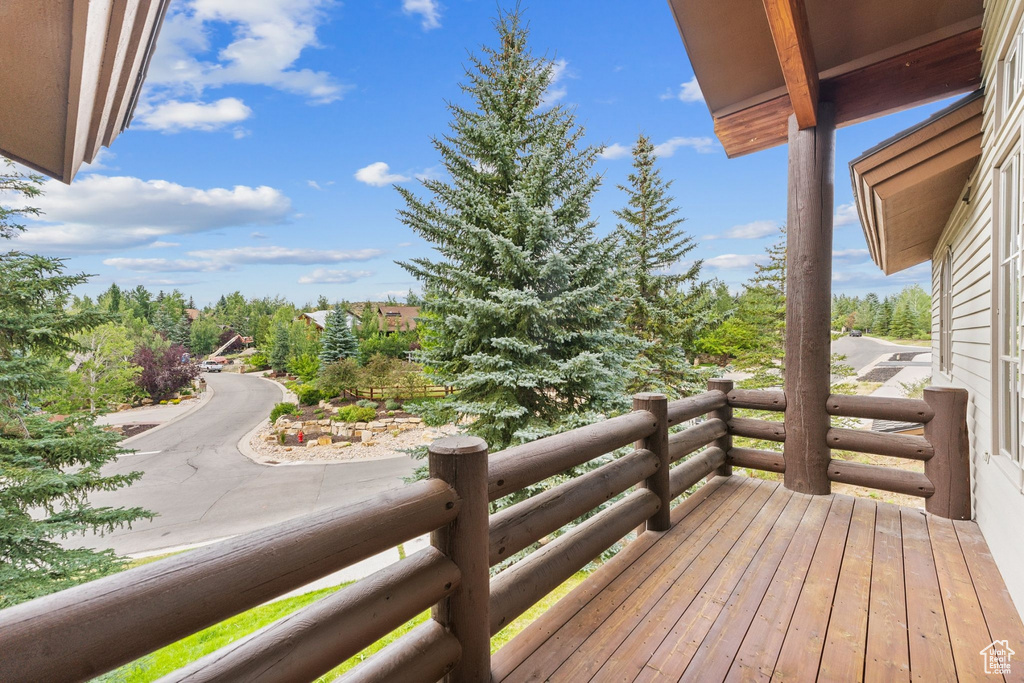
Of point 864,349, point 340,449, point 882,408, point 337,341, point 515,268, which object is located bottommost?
A: point 340,449

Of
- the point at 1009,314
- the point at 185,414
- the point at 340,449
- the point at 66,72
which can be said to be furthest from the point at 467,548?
the point at 185,414

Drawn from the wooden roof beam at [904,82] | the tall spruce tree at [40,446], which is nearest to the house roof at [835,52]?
the wooden roof beam at [904,82]

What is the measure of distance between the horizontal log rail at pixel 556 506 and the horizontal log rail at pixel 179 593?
0.50m

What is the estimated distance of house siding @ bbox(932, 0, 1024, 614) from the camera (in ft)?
6.38

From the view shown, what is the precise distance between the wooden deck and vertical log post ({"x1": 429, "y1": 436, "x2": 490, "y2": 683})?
171 mm

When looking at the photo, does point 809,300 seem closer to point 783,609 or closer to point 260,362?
point 783,609

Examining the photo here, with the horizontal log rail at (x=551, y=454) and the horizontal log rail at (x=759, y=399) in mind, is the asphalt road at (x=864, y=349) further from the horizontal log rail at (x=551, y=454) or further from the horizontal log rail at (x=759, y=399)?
the horizontal log rail at (x=551, y=454)

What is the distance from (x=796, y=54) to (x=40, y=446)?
8.12 metres

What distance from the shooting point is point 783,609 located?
1.88 meters

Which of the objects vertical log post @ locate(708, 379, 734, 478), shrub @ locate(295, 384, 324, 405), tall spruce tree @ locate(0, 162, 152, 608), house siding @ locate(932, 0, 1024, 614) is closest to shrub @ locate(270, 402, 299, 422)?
shrub @ locate(295, 384, 324, 405)

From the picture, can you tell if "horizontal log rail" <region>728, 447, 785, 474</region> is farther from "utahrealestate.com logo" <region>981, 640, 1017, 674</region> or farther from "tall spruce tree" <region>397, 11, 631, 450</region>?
"tall spruce tree" <region>397, 11, 631, 450</region>

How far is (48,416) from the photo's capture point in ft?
19.8

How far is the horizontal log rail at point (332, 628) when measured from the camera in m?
0.97

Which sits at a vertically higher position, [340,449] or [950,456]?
[950,456]
